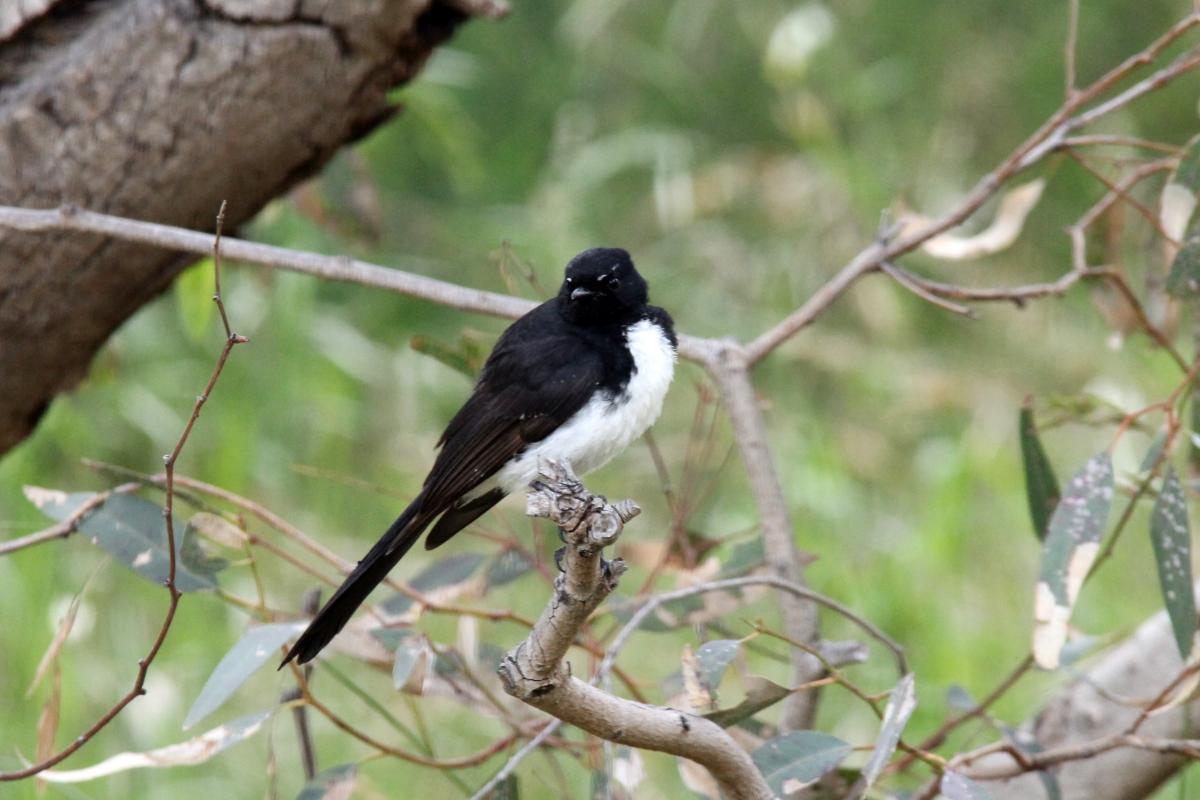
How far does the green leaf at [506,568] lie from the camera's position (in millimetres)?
2582

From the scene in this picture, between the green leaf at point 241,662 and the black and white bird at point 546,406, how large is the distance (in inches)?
8.9

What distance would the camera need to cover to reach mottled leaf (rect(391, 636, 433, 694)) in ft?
6.79

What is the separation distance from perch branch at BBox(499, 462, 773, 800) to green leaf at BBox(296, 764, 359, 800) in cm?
72

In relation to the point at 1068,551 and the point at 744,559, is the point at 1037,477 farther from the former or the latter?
the point at 744,559

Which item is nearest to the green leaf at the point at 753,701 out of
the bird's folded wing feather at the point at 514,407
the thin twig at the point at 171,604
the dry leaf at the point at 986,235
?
the bird's folded wing feather at the point at 514,407

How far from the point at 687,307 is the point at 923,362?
2.97ft

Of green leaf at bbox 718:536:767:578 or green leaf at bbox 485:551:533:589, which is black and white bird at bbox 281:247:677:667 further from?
green leaf at bbox 718:536:767:578

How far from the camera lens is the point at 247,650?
2148 millimetres

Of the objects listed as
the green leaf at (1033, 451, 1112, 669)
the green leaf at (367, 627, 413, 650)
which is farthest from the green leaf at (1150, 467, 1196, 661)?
the green leaf at (367, 627, 413, 650)

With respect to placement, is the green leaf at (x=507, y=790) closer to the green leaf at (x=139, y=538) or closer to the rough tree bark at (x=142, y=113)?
the green leaf at (x=139, y=538)

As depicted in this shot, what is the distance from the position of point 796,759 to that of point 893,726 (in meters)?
0.25

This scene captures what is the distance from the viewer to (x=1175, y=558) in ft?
7.07

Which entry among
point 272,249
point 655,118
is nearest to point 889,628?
point 272,249

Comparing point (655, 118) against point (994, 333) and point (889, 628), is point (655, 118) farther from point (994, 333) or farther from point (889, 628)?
point (889, 628)
